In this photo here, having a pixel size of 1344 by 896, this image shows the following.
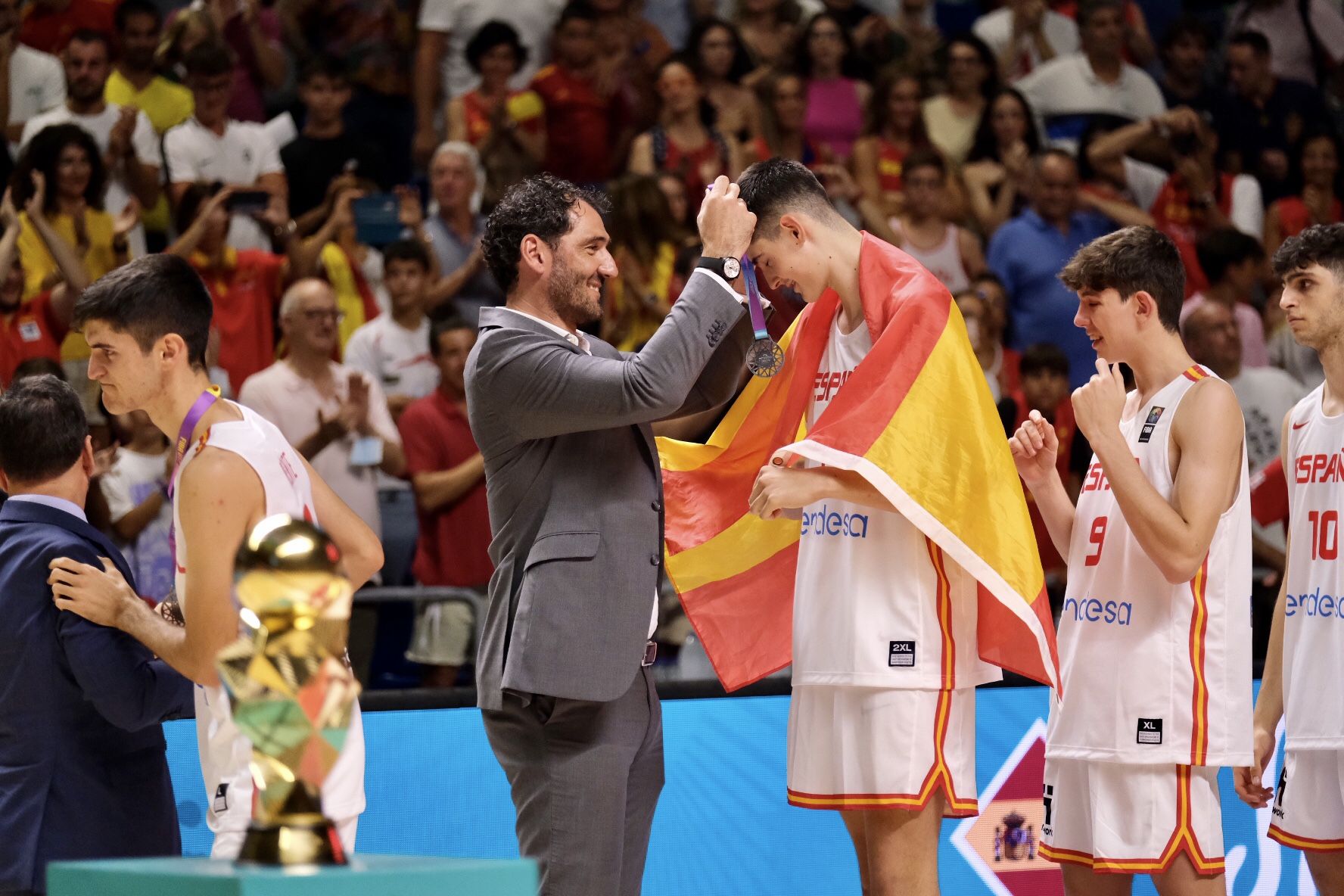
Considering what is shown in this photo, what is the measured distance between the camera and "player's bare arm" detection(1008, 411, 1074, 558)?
416 centimetres

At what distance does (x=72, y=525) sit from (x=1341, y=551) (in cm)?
329

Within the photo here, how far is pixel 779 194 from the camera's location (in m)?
3.98

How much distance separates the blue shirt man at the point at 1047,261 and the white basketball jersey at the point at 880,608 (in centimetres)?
492

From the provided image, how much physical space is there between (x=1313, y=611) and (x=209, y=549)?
2.98 metres

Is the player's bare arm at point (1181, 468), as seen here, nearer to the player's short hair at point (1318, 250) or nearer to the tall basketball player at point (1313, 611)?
the tall basketball player at point (1313, 611)

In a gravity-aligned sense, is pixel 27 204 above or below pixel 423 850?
above

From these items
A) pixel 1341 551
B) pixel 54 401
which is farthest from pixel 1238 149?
pixel 54 401

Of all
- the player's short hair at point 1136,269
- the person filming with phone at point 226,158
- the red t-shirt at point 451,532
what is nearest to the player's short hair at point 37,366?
the red t-shirt at point 451,532

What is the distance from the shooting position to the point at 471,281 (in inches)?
330

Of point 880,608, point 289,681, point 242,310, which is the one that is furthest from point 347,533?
point 242,310

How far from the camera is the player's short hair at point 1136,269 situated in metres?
4.12

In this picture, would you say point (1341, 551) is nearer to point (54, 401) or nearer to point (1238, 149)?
point (54, 401)

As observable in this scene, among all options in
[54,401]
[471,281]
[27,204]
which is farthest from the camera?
[471,281]

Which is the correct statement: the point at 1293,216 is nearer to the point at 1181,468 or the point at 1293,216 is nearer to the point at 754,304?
the point at 1181,468
